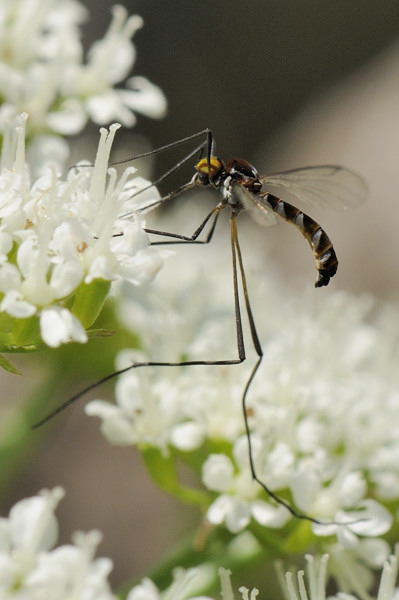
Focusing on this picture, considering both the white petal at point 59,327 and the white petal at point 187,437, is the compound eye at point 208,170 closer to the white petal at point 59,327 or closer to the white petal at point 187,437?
the white petal at point 187,437

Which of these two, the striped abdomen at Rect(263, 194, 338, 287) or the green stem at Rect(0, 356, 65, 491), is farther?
the green stem at Rect(0, 356, 65, 491)

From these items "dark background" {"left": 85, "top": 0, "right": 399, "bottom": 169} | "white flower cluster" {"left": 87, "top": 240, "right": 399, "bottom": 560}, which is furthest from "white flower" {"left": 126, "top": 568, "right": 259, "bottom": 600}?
"dark background" {"left": 85, "top": 0, "right": 399, "bottom": 169}

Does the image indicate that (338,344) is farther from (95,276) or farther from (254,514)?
(95,276)

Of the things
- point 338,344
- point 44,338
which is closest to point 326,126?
point 338,344

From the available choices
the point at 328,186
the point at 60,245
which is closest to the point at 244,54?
the point at 328,186

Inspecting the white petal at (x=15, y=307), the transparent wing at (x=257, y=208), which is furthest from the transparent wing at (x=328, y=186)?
the white petal at (x=15, y=307)

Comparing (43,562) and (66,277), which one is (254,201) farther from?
(43,562)

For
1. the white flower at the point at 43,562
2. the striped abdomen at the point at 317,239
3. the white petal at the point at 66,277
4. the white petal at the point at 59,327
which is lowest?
the white flower at the point at 43,562

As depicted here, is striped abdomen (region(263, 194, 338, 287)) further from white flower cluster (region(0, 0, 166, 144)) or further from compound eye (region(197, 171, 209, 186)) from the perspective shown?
white flower cluster (region(0, 0, 166, 144))
